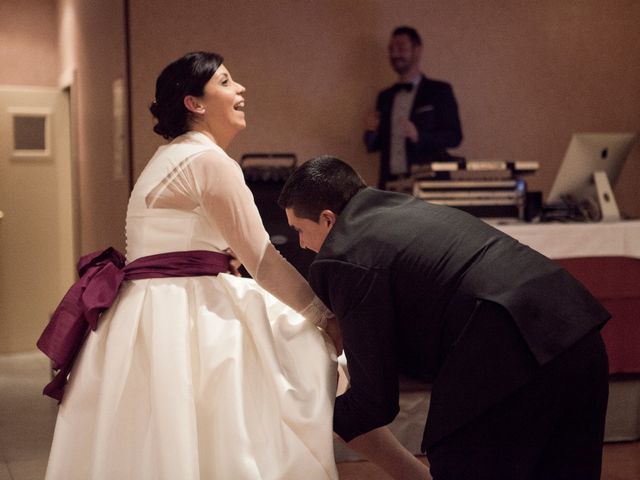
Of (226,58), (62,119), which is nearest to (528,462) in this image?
(226,58)

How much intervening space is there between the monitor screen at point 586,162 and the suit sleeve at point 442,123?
0.96 m

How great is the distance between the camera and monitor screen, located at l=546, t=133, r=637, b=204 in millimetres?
3736

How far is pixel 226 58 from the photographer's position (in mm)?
4711

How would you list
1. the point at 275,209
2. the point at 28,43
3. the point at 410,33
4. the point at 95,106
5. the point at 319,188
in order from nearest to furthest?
the point at 319,188
the point at 275,209
the point at 410,33
the point at 95,106
the point at 28,43

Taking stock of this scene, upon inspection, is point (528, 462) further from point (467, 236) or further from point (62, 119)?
point (62, 119)

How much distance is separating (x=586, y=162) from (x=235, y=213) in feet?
7.37

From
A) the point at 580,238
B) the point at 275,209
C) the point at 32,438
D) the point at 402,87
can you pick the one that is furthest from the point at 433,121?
the point at 32,438

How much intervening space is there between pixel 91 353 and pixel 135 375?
13cm

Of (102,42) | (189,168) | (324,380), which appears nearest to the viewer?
(324,380)

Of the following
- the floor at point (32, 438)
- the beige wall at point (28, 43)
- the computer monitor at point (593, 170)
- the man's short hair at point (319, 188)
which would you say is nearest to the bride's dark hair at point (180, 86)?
the man's short hair at point (319, 188)

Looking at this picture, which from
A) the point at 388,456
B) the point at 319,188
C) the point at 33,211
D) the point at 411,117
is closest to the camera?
the point at 319,188

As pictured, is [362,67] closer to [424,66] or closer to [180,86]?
[424,66]

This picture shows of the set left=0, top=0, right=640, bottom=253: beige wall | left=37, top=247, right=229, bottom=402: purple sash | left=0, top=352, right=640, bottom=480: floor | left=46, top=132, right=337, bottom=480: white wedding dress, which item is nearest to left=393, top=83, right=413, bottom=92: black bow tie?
left=0, top=0, right=640, bottom=253: beige wall

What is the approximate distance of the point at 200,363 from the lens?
194cm
